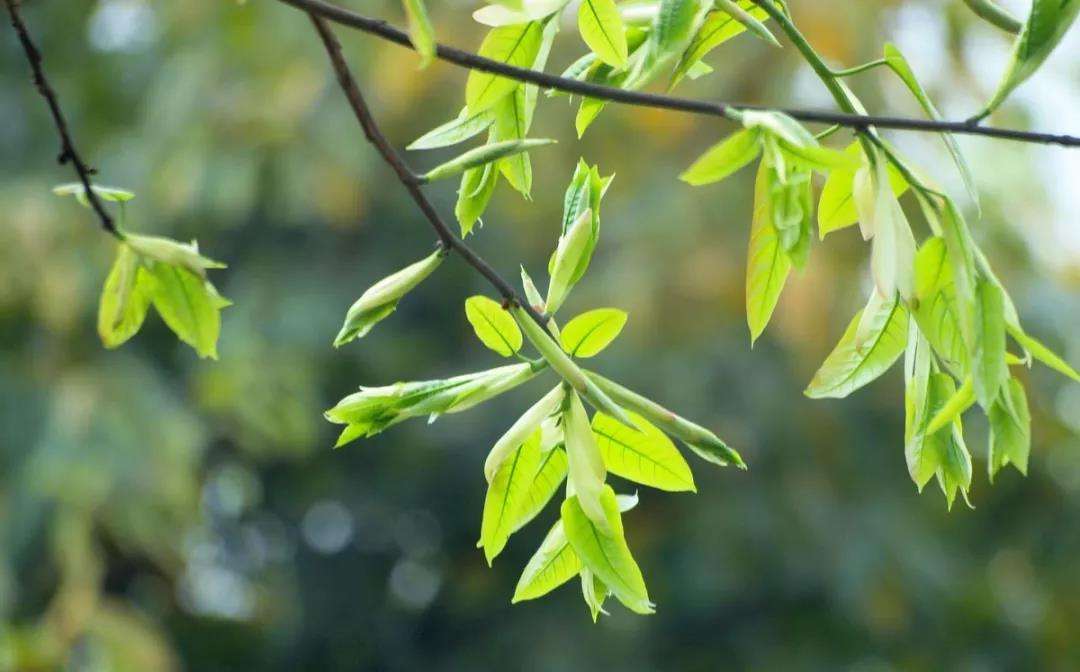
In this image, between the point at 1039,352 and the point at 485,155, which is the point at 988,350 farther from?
the point at 485,155

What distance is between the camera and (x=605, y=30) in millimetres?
758

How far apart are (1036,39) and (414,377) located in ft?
15.9

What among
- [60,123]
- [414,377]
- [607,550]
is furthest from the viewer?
[414,377]

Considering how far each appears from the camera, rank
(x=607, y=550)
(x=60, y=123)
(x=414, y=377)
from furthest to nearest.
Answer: (x=414, y=377) < (x=60, y=123) < (x=607, y=550)

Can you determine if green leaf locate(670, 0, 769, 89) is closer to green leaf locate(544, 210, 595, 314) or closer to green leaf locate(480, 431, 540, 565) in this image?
green leaf locate(544, 210, 595, 314)

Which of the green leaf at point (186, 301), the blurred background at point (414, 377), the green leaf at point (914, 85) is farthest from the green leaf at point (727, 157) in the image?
the blurred background at point (414, 377)

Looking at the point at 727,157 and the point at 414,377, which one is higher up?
the point at 727,157

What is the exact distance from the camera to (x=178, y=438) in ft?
13.7

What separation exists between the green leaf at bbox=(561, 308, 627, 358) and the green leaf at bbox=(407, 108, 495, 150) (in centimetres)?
12

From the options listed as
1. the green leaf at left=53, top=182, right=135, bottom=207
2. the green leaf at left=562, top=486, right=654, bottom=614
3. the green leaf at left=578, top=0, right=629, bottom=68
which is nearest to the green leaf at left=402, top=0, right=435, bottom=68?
the green leaf at left=578, top=0, right=629, bottom=68

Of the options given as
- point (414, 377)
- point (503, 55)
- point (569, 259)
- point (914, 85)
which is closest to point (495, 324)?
point (569, 259)

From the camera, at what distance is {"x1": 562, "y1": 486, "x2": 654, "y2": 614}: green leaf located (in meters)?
0.72

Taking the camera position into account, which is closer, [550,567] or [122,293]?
[550,567]

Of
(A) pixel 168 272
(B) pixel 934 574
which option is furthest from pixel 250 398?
(A) pixel 168 272
